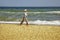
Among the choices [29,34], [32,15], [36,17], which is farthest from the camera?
[32,15]

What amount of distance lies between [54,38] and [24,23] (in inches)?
214

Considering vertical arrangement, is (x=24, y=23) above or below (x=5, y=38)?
below

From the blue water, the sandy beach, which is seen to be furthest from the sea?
the sandy beach

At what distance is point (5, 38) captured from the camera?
776 cm

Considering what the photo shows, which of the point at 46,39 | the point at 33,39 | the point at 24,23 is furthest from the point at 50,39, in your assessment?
the point at 24,23

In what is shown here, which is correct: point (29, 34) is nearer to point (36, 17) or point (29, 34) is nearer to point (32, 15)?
point (36, 17)

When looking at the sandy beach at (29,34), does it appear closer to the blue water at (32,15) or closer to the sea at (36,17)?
the sea at (36,17)

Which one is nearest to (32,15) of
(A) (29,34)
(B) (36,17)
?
(B) (36,17)

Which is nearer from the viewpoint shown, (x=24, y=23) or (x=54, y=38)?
(x=54, y=38)

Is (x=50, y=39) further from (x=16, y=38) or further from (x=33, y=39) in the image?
(x=16, y=38)

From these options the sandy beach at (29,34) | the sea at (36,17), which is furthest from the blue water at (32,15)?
the sandy beach at (29,34)

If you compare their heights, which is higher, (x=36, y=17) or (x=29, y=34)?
(x=29, y=34)

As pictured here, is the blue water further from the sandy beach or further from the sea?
the sandy beach

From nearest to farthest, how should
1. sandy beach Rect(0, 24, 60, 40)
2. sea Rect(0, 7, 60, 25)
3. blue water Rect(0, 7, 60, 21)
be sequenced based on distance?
sandy beach Rect(0, 24, 60, 40)
sea Rect(0, 7, 60, 25)
blue water Rect(0, 7, 60, 21)
